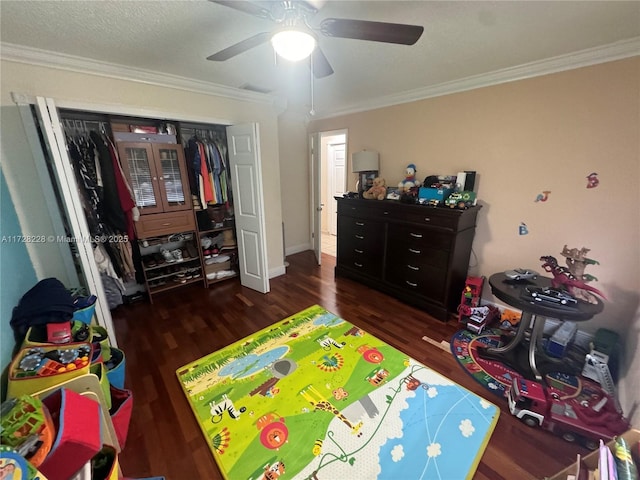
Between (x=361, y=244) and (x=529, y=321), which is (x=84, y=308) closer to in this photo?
(x=361, y=244)

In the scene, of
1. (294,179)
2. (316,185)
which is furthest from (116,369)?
(294,179)

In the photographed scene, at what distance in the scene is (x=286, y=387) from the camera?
1.84m

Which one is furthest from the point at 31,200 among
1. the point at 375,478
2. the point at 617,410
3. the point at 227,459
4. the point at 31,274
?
the point at 617,410

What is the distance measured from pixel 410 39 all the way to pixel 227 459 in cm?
240

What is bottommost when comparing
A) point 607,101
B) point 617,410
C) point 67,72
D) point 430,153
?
point 617,410

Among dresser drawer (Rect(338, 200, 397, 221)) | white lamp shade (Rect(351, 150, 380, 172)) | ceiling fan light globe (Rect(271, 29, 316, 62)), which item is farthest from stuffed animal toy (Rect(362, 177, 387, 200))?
ceiling fan light globe (Rect(271, 29, 316, 62))

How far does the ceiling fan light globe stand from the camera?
114 cm

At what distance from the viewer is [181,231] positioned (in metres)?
3.03

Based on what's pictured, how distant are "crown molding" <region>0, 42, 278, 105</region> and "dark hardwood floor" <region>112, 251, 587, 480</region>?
7.64 ft

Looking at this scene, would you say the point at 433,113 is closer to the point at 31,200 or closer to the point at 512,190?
the point at 512,190

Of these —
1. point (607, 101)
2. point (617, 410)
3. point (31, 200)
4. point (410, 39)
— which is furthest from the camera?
point (31, 200)

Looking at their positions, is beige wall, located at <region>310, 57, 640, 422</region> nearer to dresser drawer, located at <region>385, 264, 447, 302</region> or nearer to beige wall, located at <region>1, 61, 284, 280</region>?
dresser drawer, located at <region>385, 264, 447, 302</region>

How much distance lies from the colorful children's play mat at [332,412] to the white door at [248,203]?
3.51 ft

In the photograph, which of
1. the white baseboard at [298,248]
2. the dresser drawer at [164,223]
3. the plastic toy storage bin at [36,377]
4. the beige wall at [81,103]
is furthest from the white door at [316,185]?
the plastic toy storage bin at [36,377]
